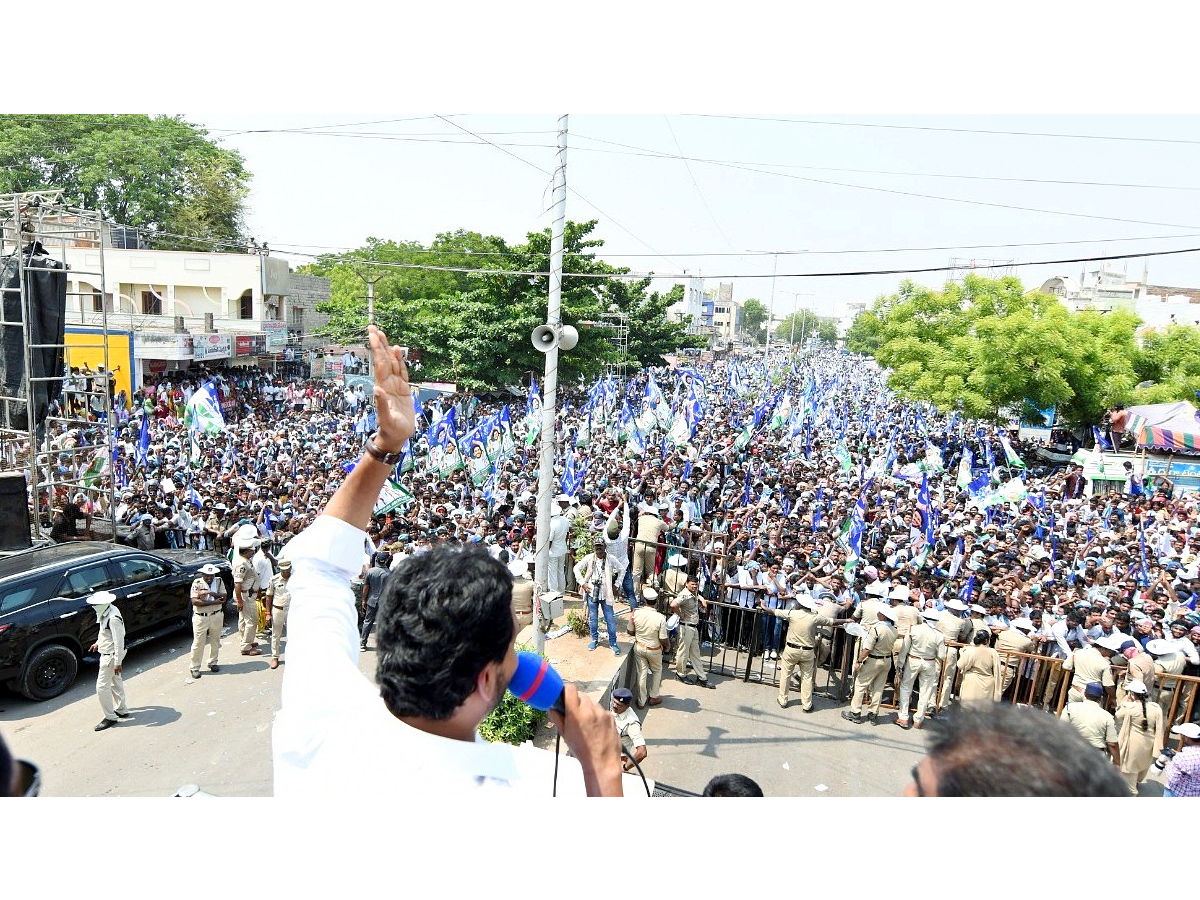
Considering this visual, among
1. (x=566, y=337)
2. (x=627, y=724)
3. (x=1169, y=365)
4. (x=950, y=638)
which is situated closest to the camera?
(x=627, y=724)

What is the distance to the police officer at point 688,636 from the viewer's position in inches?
332

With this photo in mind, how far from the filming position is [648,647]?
782cm

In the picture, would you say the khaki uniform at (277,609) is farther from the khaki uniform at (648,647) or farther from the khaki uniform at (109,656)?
the khaki uniform at (648,647)

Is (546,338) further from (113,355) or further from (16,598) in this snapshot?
(113,355)

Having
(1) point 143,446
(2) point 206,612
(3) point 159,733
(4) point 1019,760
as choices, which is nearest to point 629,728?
(3) point 159,733

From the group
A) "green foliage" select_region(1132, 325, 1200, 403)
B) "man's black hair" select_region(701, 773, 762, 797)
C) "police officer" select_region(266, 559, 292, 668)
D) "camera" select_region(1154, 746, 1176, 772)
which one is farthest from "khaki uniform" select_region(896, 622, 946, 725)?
"green foliage" select_region(1132, 325, 1200, 403)

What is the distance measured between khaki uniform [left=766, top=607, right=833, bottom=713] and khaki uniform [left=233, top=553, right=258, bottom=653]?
5.92 m

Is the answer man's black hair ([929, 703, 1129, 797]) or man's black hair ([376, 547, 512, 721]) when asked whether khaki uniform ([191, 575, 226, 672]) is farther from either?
man's black hair ([929, 703, 1129, 797])

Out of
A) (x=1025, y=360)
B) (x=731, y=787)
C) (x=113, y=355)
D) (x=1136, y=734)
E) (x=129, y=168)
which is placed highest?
(x=129, y=168)

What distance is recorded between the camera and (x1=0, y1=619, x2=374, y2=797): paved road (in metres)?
6.21

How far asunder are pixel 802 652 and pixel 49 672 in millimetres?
7414

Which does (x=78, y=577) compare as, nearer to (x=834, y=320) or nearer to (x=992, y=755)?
(x=992, y=755)

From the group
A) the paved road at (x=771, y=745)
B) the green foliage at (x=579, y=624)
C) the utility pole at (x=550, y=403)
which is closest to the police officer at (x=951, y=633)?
the paved road at (x=771, y=745)

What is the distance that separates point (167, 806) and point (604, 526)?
8.88 metres
